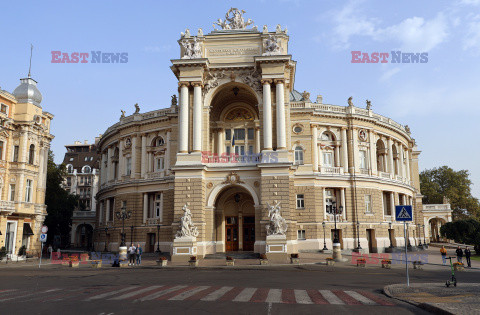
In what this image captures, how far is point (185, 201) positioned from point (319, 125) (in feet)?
67.5

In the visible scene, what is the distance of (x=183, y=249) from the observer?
1265 inches

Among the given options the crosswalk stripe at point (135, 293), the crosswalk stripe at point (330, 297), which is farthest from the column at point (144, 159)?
the crosswalk stripe at point (330, 297)

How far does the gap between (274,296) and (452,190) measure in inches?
2877

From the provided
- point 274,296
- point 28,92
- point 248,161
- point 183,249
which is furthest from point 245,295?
point 28,92

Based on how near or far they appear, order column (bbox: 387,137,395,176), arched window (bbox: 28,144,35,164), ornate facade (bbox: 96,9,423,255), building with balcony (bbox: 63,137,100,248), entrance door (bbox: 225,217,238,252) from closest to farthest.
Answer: ornate facade (bbox: 96,9,423,255) → entrance door (bbox: 225,217,238,252) → arched window (bbox: 28,144,35,164) → column (bbox: 387,137,395,176) → building with balcony (bbox: 63,137,100,248)

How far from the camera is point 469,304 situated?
11.3 metres

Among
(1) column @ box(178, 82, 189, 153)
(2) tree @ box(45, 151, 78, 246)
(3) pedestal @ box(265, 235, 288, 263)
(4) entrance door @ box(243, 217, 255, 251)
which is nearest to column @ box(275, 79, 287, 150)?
(3) pedestal @ box(265, 235, 288, 263)

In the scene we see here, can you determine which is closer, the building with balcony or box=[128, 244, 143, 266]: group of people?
box=[128, 244, 143, 266]: group of people

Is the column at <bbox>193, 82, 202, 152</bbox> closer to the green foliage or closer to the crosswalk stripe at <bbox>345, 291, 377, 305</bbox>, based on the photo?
the crosswalk stripe at <bbox>345, 291, 377, 305</bbox>

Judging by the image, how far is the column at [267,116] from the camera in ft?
112

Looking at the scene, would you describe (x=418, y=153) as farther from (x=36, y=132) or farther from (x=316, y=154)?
(x=36, y=132)

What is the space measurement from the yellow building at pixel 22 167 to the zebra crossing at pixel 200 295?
25948 millimetres

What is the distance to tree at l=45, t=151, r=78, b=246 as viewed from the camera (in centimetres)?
5253

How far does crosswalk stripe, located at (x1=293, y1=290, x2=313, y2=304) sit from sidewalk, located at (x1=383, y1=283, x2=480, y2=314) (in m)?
2.95
